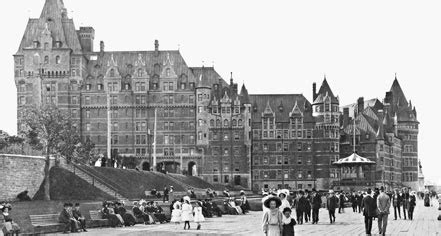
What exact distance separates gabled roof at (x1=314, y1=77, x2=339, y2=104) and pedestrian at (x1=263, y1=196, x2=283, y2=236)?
11879 centimetres

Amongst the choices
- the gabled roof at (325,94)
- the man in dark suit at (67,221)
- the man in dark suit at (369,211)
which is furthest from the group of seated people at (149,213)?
the gabled roof at (325,94)

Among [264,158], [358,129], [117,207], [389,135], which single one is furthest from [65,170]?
[389,135]

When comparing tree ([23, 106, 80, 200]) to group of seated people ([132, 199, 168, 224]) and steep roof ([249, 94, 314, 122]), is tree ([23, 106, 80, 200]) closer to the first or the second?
group of seated people ([132, 199, 168, 224])

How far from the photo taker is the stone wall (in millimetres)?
57656

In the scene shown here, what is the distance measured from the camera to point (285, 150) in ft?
448

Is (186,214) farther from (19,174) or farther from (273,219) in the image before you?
(19,174)

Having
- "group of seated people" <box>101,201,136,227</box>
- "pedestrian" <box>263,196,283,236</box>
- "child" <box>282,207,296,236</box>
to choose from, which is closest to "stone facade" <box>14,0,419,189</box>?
"group of seated people" <box>101,201,136,227</box>

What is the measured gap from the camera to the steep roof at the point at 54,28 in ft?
429

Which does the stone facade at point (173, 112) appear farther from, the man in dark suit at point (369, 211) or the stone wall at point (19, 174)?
the man in dark suit at point (369, 211)

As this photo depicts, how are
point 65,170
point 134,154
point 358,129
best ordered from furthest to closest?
point 358,129
point 134,154
point 65,170

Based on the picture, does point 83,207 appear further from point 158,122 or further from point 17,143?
point 158,122

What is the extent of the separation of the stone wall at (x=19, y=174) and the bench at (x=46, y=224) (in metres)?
23.3

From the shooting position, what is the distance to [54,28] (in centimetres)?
13100

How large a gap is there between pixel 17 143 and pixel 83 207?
40763 millimetres
